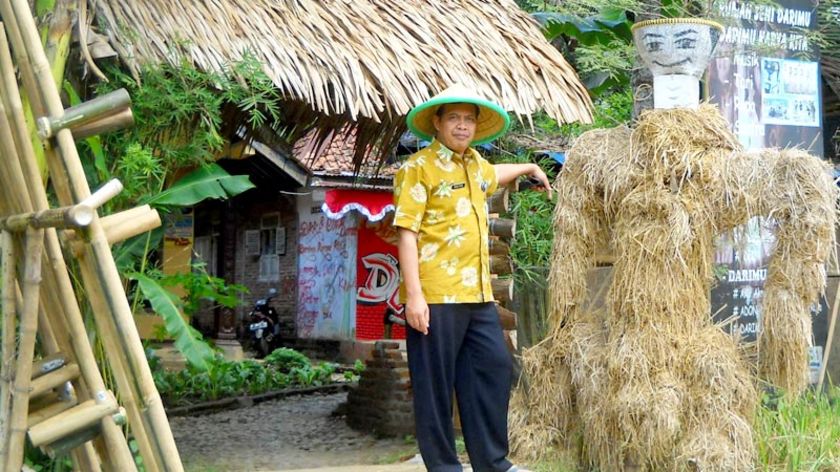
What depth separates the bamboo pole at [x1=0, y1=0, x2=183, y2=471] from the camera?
8.99 feet

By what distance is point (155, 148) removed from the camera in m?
5.08

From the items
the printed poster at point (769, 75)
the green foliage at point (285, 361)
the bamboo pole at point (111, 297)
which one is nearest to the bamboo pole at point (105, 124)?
the bamboo pole at point (111, 297)

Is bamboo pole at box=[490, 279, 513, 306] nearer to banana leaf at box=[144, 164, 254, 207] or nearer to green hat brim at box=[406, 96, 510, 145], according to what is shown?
green hat brim at box=[406, 96, 510, 145]

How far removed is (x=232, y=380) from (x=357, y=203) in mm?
3690

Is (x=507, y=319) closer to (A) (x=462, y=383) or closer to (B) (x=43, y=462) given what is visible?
(A) (x=462, y=383)

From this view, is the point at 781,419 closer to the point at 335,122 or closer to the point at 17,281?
the point at 335,122

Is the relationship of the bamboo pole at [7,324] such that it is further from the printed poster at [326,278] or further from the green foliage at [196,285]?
the printed poster at [326,278]

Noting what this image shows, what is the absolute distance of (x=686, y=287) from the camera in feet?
14.7

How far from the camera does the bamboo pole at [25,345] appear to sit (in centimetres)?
282

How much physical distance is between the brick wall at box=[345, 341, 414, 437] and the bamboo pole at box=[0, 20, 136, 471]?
412 cm

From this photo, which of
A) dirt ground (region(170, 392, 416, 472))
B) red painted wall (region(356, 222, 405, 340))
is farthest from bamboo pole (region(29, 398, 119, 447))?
red painted wall (region(356, 222, 405, 340))

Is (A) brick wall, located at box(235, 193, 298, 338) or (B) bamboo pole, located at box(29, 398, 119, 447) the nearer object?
(B) bamboo pole, located at box(29, 398, 119, 447)

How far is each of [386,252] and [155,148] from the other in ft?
30.4

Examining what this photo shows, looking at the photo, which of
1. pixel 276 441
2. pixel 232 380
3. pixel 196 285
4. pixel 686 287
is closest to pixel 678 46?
pixel 686 287
